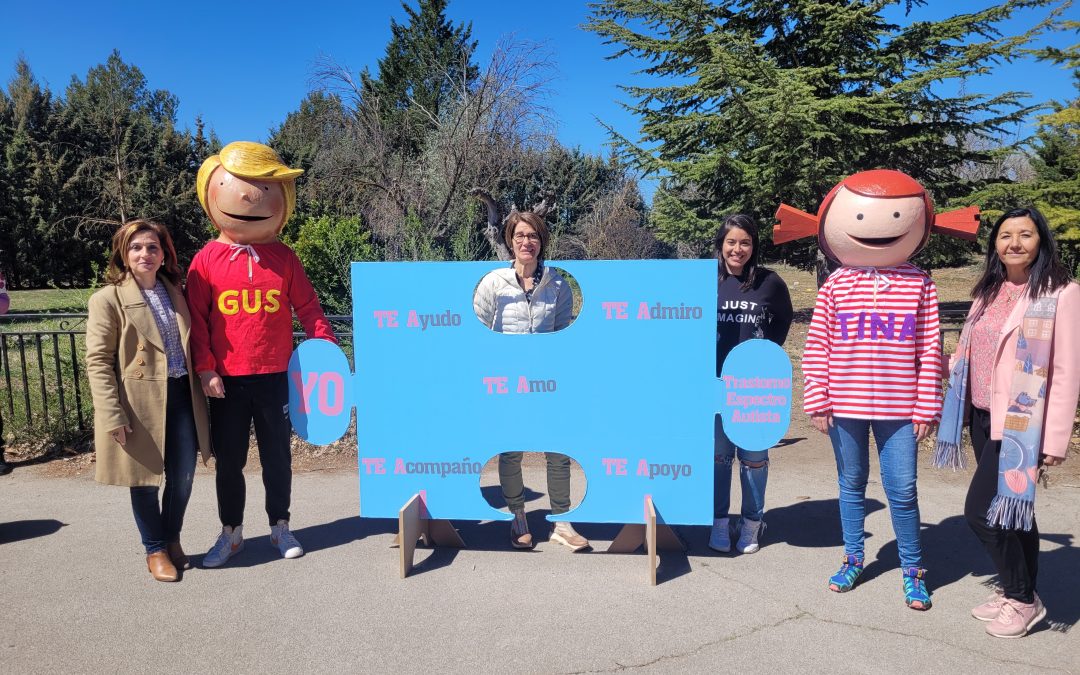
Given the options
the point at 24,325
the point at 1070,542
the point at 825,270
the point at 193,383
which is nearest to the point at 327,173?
the point at 24,325

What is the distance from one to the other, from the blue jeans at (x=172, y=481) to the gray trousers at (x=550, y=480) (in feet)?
4.92

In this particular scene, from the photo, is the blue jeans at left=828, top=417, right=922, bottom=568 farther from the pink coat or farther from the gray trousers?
the gray trousers

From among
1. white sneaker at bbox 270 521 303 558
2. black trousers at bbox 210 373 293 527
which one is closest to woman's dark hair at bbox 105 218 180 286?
black trousers at bbox 210 373 293 527

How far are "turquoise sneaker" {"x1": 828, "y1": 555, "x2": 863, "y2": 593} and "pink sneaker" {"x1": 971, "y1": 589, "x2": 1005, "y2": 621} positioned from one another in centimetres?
45

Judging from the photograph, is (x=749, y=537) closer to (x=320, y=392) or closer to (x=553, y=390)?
(x=553, y=390)

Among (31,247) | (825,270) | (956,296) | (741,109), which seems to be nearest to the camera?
(741,109)

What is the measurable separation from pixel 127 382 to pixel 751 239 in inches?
117

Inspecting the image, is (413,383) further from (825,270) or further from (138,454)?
(825,270)

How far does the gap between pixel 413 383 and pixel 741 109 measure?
929 cm

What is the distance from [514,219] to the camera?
3438mm

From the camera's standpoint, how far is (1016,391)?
269 centimetres

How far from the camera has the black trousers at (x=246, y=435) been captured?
349cm

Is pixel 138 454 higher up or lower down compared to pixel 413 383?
lower down

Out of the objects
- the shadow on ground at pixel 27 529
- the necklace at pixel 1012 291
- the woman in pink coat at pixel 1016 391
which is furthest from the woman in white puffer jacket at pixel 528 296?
the shadow on ground at pixel 27 529
